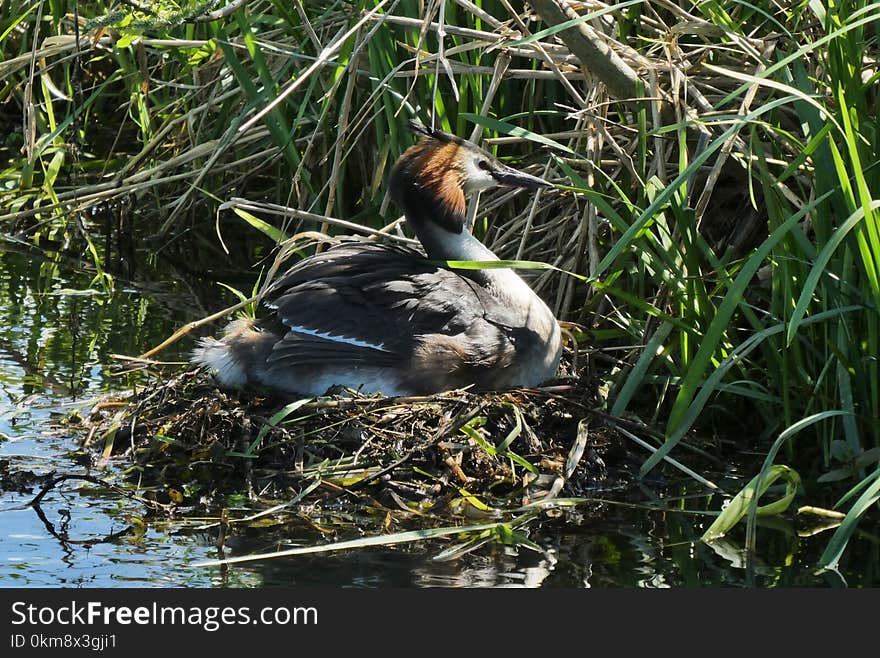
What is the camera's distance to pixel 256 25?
7059 millimetres

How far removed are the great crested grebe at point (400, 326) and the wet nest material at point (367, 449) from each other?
0.12 metres

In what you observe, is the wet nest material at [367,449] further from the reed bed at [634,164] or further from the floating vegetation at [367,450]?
the reed bed at [634,164]

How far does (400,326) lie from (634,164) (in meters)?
1.34

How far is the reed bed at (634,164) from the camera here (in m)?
4.58

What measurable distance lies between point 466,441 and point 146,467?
1.13 metres

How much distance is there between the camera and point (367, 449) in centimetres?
475

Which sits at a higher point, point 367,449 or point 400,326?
point 400,326

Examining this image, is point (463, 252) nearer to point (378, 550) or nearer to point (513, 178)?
point (513, 178)

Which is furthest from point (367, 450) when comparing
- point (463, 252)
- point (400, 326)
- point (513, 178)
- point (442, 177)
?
point (513, 178)

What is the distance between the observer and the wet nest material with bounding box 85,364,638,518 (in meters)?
4.61

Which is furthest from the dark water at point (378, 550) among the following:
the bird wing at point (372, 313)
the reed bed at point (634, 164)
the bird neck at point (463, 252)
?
the bird neck at point (463, 252)

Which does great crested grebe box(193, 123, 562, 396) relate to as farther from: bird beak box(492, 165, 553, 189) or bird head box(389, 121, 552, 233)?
bird beak box(492, 165, 553, 189)

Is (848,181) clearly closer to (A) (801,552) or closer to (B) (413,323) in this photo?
(A) (801,552)

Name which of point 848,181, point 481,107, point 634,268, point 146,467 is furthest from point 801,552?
point 481,107
